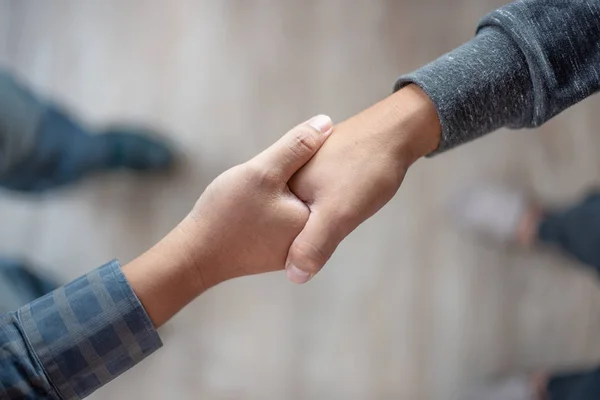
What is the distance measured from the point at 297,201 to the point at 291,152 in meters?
0.06

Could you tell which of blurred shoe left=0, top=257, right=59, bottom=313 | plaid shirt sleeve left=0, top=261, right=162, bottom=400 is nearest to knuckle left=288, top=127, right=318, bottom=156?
plaid shirt sleeve left=0, top=261, right=162, bottom=400

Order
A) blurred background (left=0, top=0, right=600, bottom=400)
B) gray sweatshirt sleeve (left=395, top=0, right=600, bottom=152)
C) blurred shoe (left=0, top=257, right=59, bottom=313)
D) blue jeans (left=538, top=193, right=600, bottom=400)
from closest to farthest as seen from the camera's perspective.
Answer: gray sweatshirt sleeve (left=395, top=0, right=600, bottom=152)
blurred shoe (left=0, top=257, right=59, bottom=313)
blue jeans (left=538, top=193, right=600, bottom=400)
blurred background (left=0, top=0, right=600, bottom=400)

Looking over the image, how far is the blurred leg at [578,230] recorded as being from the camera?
994mm

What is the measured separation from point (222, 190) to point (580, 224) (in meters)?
0.68

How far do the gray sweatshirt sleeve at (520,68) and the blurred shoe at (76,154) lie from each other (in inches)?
26.4

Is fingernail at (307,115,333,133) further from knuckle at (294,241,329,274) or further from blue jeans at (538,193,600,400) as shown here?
blue jeans at (538,193,600,400)

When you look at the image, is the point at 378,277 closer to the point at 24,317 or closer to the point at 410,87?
the point at 410,87

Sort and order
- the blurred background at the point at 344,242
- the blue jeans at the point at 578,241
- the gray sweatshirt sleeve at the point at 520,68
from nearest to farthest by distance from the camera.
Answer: the gray sweatshirt sleeve at the point at 520,68 → the blue jeans at the point at 578,241 → the blurred background at the point at 344,242

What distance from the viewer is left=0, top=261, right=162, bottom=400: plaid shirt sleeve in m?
0.62

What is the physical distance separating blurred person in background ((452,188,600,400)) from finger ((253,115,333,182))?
1.89 ft

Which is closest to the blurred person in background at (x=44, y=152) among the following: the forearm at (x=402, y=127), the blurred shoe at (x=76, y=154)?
the blurred shoe at (x=76, y=154)

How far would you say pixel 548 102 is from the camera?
0.63 meters

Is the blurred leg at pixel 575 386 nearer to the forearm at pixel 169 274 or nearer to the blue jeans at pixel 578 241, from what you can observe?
the blue jeans at pixel 578 241

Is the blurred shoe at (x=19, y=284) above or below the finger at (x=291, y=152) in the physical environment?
below
